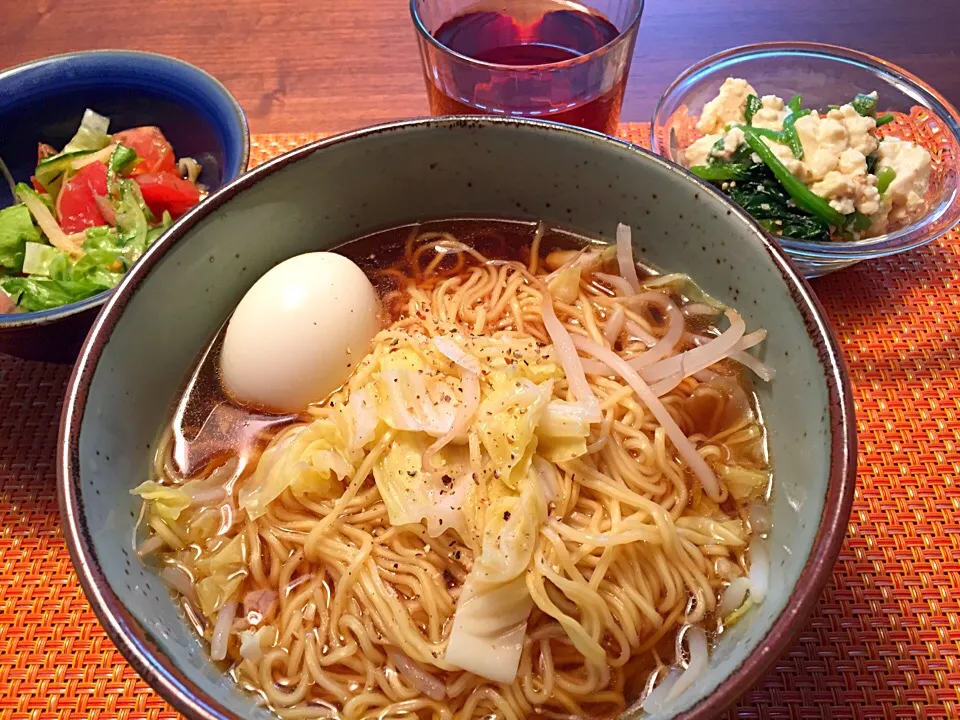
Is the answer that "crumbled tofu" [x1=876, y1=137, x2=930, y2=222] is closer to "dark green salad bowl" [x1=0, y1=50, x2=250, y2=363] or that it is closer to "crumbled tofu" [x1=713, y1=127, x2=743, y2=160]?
"crumbled tofu" [x1=713, y1=127, x2=743, y2=160]

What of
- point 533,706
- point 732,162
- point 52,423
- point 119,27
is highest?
point 732,162

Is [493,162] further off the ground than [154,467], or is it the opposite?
[493,162]

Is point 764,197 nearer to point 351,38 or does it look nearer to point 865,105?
point 865,105

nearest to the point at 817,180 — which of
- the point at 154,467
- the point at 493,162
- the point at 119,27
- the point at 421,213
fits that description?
the point at 493,162

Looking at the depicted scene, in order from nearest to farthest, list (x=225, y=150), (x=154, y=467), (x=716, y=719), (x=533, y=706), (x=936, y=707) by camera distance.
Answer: (x=716, y=719) < (x=533, y=706) < (x=936, y=707) < (x=154, y=467) < (x=225, y=150)

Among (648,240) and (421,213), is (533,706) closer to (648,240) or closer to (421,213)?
(648,240)
